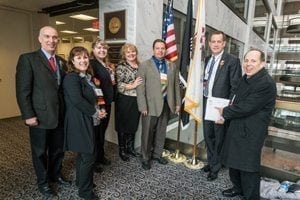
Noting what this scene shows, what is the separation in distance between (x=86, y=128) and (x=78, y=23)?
4.00 metres

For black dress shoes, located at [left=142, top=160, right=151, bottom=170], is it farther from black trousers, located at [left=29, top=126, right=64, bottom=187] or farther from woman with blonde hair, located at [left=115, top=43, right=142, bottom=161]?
black trousers, located at [left=29, top=126, right=64, bottom=187]

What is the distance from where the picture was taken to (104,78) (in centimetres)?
247

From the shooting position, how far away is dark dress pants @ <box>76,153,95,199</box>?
6.31 feet

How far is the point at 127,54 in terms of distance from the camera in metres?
2.67

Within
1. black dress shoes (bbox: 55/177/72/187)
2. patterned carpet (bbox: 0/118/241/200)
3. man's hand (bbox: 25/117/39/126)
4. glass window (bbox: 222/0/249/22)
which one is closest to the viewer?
man's hand (bbox: 25/117/39/126)

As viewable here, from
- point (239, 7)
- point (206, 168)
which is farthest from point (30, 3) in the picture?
point (239, 7)

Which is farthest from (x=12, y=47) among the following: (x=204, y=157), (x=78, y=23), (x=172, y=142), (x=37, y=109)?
(x=204, y=157)

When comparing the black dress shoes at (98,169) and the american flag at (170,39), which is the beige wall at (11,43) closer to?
the black dress shoes at (98,169)

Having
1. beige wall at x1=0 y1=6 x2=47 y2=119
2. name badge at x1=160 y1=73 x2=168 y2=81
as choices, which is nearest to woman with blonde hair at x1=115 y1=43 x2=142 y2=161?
name badge at x1=160 y1=73 x2=168 y2=81

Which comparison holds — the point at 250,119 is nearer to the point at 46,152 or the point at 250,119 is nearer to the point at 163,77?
the point at 163,77

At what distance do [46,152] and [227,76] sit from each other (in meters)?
1.90

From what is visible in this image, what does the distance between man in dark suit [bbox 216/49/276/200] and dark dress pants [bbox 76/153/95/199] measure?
A: 1183 millimetres

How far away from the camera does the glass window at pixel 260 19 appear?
31.2ft

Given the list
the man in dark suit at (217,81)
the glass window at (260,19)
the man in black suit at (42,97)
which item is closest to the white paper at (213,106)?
the man in dark suit at (217,81)
